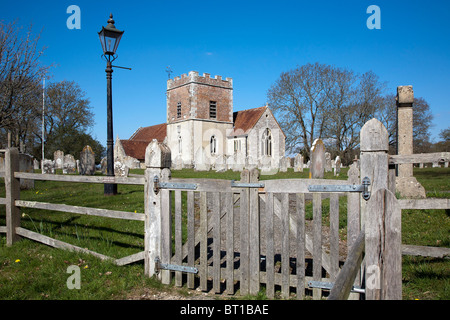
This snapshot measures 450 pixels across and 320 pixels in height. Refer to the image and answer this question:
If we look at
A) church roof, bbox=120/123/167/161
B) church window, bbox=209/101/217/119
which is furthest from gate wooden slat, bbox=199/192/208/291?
church roof, bbox=120/123/167/161

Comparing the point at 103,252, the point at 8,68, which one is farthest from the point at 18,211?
the point at 8,68

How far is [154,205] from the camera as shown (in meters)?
4.20

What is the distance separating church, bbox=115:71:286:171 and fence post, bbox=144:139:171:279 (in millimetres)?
33986

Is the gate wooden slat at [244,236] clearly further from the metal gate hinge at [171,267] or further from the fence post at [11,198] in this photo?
the fence post at [11,198]

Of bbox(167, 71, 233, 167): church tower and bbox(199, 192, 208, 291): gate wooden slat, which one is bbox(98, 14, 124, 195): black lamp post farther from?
bbox(167, 71, 233, 167): church tower

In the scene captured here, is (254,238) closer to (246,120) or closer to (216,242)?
(216,242)

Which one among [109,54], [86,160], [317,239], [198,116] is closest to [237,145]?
[198,116]

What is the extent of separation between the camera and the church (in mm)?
40375

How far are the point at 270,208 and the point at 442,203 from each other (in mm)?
1686

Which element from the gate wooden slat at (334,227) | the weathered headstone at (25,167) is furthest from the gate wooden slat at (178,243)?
the weathered headstone at (25,167)

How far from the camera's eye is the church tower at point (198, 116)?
4056 cm

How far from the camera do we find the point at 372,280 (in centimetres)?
152

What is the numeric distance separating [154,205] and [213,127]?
1510 inches
